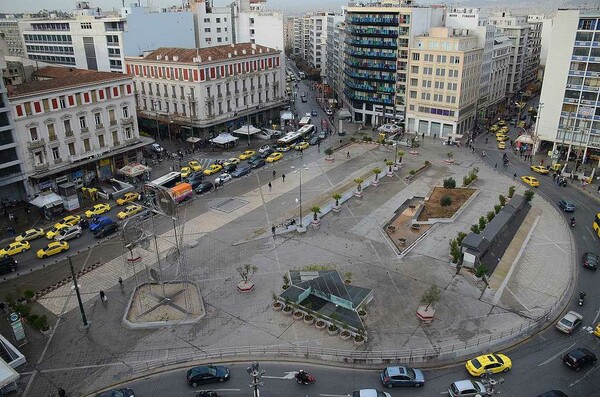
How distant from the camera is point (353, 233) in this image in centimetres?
5597

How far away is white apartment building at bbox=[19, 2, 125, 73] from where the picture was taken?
105 meters

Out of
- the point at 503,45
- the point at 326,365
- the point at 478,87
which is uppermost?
the point at 503,45

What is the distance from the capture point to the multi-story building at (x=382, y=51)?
96.9 m

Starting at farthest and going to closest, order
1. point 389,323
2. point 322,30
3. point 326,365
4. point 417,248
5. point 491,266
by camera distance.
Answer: point 322,30 < point 417,248 < point 491,266 < point 389,323 < point 326,365

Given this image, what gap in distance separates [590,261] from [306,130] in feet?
205

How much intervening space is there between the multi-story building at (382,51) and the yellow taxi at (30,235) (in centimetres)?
7347

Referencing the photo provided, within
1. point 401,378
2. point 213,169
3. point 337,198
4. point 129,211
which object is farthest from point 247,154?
point 401,378

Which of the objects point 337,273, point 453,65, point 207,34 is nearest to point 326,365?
point 337,273

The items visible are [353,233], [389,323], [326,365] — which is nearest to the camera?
[326,365]

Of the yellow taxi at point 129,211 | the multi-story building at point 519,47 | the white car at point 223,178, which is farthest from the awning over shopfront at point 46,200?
the multi-story building at point 519,47

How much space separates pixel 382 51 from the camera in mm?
101375

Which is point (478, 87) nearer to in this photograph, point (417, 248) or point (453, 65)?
point (453, 65)

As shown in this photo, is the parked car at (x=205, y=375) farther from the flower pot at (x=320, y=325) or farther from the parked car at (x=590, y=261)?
the parked car at (x=590, y=261)

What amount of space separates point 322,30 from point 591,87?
12664 centimetres
